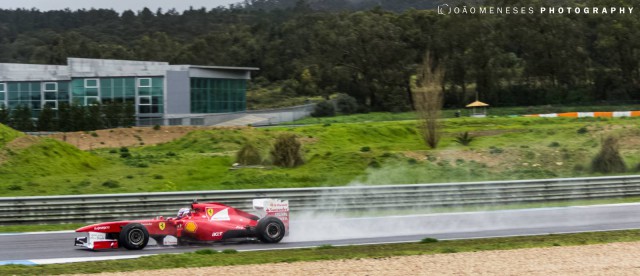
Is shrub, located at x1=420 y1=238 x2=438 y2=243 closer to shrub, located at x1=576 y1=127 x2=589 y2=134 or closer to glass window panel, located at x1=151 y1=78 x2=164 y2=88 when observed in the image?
shrub, located at x1=576 y1=127 x2=589 y2=134

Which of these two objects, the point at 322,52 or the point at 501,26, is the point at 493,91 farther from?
the point at 322,52

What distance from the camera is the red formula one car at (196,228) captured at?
16.6 metres

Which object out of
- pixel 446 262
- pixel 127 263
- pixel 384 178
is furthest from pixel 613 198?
pixel 127 263

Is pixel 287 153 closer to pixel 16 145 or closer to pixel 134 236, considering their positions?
pixel 16 145

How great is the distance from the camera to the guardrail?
70.2ft

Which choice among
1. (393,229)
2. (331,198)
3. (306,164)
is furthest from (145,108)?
(393,229)

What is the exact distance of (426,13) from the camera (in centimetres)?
9131

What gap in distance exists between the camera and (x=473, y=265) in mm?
14062

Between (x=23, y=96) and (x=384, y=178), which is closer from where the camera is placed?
(x=384, y=178)

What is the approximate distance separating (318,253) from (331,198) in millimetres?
7592

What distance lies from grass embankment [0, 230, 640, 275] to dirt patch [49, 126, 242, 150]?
34.7 metres

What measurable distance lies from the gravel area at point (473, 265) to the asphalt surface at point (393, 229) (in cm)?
286

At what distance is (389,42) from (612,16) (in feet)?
67.6

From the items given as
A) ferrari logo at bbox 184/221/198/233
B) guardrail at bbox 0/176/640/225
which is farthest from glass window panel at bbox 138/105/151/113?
ferrari logo at bbox 184/221/198/233
